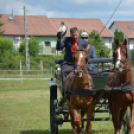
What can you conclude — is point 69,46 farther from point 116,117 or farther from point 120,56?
point 116,117

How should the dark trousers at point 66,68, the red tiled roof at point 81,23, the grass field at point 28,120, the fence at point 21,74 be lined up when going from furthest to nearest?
the red tiled roof at point 81,23 → the fence at point 21,74 → the grass field at point 28,120 → the dark trousers at point 66,68

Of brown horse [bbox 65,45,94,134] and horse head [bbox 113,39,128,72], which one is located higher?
horse head [bbox 113,39,128,72]

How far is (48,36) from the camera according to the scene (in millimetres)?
39312

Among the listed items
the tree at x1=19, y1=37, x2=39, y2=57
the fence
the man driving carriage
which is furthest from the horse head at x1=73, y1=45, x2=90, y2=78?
the tree at x1=19, y1=37, x2=39, y2=57

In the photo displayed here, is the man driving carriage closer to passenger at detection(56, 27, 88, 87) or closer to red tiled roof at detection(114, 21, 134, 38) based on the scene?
passenger at detection(56, 27, 88, 87)

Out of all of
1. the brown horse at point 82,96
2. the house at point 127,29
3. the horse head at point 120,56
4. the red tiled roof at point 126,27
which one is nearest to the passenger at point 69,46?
the brown horse at point 82,96

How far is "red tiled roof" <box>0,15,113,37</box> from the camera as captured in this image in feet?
126

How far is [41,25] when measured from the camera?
1593 inches

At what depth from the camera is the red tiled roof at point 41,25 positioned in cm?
3826

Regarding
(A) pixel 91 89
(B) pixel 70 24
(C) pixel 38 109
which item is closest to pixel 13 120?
(C) pixel 38 109

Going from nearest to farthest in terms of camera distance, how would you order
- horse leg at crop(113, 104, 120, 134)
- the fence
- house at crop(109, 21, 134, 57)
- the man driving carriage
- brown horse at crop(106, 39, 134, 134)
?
brown horse at crop(106, 39, 134, 134)
horse leg at crop(113, 104, 120, 134)
the man driving carriage
the fence
house at crop(109, 21, 134, 57)

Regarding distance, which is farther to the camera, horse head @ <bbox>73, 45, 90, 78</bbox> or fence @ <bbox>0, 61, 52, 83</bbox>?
fence @ <bbox>0, 61, 52, 83</bbox>

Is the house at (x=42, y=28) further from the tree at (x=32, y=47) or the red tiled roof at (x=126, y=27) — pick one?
the tree at (x=32, y=47)

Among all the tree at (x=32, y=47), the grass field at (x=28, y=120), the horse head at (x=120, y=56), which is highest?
the tree at (x=32, y=47)
